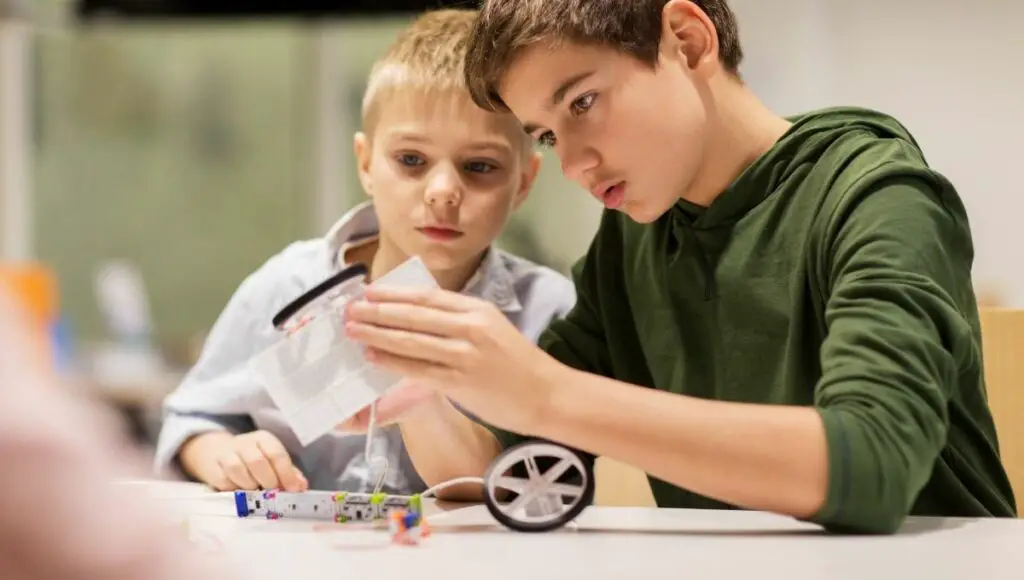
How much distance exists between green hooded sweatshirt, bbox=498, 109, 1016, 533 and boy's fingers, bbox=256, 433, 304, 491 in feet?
0.70

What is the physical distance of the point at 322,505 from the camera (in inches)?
34.8

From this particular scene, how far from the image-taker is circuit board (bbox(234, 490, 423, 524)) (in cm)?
85

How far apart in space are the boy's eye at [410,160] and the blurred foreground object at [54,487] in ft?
3.06

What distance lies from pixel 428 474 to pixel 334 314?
10.8 inches

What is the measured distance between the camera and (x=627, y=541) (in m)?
0.74

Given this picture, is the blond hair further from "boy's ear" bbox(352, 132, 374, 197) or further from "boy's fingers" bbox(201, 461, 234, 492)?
"boy's fingers" bbox(201, 461, 234, 492)

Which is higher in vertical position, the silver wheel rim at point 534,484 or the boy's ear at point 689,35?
the boy's ear at point 689,35

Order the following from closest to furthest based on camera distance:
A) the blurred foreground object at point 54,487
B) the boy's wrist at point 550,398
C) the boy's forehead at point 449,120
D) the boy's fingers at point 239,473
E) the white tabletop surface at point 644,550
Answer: the blurred foreground object at point 54,487 → the white tabletop surface at point 644,550 → the boy's wrist at point 550,398 → the boy's fingers at point 239,473 → the boy's forehead at point 449,120

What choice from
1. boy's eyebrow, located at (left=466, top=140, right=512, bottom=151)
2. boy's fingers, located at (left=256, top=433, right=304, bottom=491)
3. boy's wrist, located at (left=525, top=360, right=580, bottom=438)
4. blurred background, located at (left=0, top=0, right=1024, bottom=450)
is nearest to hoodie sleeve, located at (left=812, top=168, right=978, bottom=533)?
boy's wrist, located at (left=525, top=360, right=580, bottom=438)

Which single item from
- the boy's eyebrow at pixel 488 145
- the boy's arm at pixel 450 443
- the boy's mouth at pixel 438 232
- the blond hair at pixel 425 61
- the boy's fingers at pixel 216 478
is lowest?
the boy's fingers at pixel 216 478

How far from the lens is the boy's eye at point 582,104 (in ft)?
3.06

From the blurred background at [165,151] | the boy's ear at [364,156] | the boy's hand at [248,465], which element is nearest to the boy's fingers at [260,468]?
the boy's hand at [248,465]

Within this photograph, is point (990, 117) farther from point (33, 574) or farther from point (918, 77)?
point (33, 574)

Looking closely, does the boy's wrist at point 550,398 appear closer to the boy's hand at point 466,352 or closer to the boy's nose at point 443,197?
the boy's hand at point 466,352
